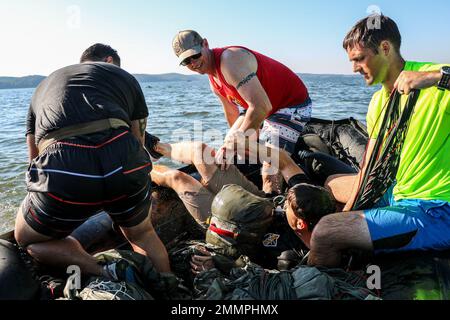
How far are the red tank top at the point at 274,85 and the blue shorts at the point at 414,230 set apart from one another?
7.07ft

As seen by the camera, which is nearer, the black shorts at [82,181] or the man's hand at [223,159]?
the black shorts at [82,181]

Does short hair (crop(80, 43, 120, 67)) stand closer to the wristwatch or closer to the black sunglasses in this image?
the black sunglasses

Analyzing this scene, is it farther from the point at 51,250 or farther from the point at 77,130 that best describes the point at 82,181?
the point at 51,250

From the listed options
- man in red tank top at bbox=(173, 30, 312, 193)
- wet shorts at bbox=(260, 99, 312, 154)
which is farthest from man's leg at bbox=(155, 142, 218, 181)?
wet shorts at bbox=(260, 99, 312, 154)

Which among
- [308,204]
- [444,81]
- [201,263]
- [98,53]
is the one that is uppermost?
[98,53]

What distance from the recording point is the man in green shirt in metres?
2.77

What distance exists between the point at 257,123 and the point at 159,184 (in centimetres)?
122

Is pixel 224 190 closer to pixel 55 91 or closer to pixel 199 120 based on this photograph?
pixel 55 91

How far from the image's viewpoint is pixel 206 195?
3885mm

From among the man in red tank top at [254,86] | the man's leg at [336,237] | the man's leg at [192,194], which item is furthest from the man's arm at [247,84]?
the man's leg at [336,237]

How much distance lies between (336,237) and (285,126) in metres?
2.13

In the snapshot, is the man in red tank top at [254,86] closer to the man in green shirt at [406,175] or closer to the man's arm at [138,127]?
the man's arm at [138,127]

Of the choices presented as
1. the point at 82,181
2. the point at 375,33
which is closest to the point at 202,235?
the point at 82,181

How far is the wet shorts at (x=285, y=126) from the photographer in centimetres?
470
